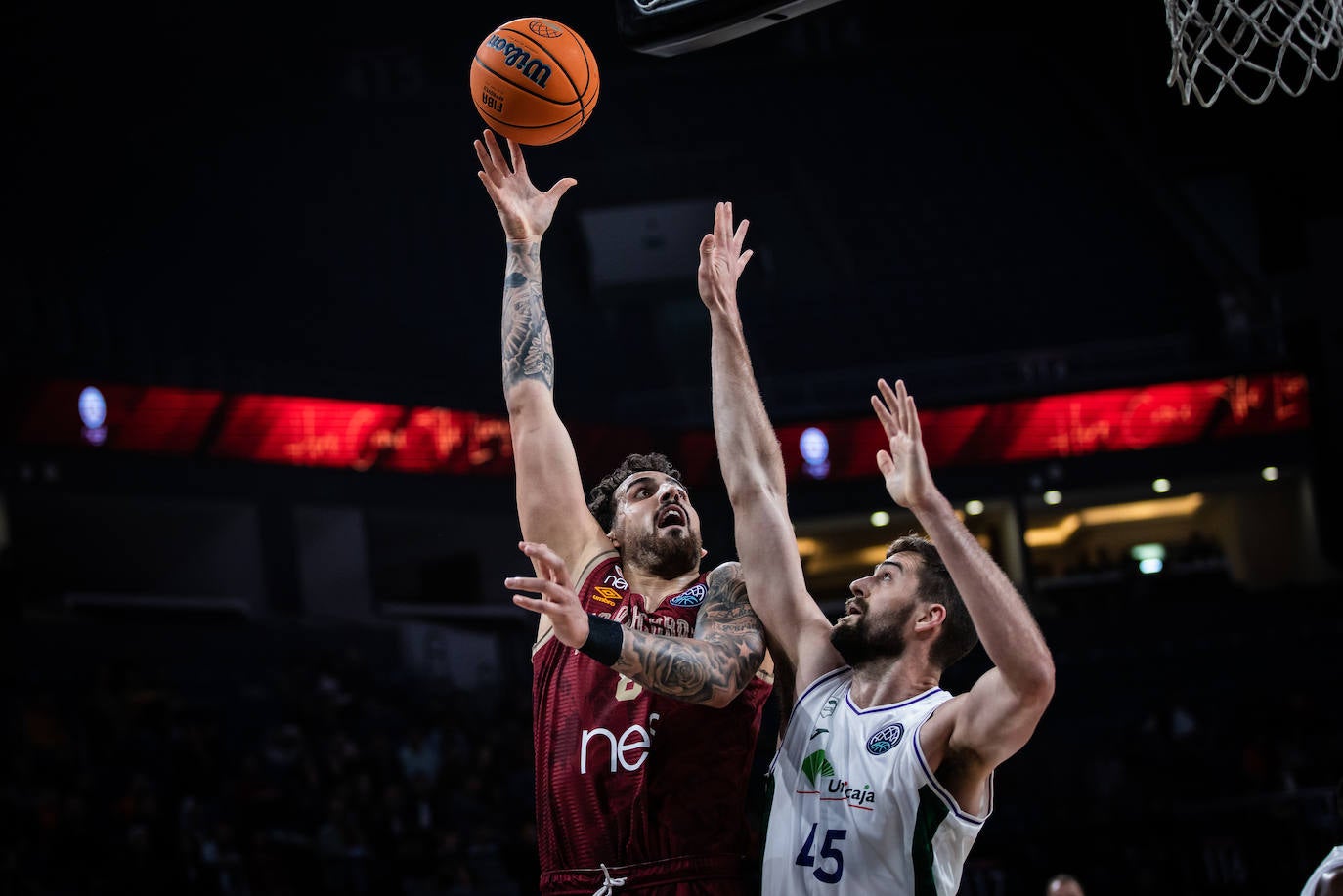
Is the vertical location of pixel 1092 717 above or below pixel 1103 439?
below

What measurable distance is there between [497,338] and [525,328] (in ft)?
52.2

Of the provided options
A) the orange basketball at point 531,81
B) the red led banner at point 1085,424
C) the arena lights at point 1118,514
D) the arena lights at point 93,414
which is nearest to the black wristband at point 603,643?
the orange basketball at point 531,81

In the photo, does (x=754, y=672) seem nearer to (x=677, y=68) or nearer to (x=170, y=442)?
(x=170, y=442)

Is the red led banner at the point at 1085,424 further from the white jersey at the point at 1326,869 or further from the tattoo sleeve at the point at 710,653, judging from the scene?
the tattoo sleeve at the point at 710,653

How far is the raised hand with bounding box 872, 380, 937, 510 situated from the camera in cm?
298

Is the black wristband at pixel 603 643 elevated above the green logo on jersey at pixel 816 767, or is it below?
above

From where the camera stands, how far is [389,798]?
35.0 feet

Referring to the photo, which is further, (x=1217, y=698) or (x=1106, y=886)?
(x=1217, y=698)

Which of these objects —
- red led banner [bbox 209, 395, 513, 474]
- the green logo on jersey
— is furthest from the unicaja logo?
red led banner [bbox 209, 395, 513, 474]

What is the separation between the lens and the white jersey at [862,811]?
3.07 m

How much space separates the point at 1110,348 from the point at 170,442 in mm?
11879

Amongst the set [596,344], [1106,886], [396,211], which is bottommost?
[1106,886]

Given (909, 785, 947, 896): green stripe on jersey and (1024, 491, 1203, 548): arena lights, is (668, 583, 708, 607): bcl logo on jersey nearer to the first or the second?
(909, 785, 947, 896): green stripe on jersey

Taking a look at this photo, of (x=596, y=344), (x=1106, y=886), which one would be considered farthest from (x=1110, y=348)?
(x=1106, y=886)
